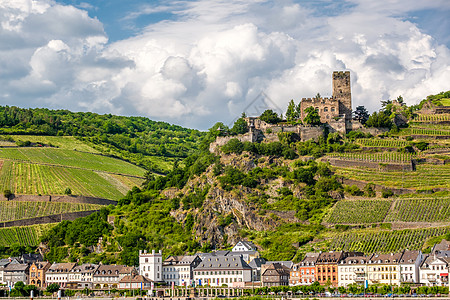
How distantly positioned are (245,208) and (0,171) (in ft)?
201

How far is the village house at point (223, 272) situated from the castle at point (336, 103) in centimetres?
3946

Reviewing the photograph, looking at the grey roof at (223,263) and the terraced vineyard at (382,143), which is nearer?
the grey roof at (223,263)

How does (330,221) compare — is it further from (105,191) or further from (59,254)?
(105,191)

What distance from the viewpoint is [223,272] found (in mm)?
102625

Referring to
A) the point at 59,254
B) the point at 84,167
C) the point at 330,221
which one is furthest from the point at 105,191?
the point at 330,221

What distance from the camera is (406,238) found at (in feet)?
335

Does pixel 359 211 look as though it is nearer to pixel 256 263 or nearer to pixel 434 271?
pixel 256 263

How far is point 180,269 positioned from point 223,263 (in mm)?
7295

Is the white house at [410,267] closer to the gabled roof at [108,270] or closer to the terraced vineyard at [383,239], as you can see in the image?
the terraced vineyard at [383,239]

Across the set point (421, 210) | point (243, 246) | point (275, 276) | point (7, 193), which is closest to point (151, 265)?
point (243, 246)

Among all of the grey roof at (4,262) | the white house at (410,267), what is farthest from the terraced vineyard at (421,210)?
the grey roof at (4,262)

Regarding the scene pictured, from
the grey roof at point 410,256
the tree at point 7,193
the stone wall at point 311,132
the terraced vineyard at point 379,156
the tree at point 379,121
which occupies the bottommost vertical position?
the grey roof at point 410,256

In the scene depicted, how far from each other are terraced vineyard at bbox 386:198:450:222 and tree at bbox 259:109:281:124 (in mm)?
31051

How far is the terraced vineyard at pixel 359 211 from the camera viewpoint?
109250 mm
